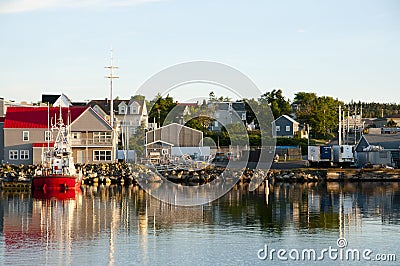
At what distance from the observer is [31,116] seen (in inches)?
2758

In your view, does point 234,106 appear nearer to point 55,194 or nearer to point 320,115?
point 320,115

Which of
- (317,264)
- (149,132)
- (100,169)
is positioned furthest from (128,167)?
(317,264)

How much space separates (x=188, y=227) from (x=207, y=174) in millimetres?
29847

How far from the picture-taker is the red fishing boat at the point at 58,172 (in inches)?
1982

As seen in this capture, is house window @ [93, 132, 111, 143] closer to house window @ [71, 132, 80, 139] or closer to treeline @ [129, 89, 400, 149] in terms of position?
house window @ [71, 132, 80, 139]

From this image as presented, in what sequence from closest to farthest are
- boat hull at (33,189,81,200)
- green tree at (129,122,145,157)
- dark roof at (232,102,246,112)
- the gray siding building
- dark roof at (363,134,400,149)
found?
boat hull at (33,189,81,200) → dark roof at (363,134,400,149) → green tree at (129,122,145,157) → the gray siding building → dark roof at (232,102,246,112)

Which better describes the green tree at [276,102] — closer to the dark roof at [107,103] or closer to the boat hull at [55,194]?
the dark roof at [107,103]

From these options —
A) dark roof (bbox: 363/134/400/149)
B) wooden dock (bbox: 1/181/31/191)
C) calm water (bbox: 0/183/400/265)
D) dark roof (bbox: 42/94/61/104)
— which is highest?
dark roof (bbox: 42/94/61/104)

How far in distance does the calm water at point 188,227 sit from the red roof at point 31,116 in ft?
60.5

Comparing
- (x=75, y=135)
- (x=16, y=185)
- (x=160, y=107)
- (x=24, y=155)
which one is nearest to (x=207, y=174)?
(x=75, y=135)

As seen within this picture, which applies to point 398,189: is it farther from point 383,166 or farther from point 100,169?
point 100,169

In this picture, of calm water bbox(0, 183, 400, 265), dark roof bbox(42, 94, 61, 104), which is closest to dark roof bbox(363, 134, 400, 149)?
calm water bbox(0, 183, 400, 265)

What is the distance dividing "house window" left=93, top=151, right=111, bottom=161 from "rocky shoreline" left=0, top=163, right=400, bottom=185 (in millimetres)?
2757

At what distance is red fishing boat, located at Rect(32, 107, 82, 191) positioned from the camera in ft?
165
